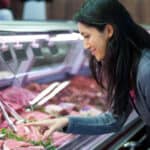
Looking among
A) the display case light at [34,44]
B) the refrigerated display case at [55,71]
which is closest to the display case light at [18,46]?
the refrigerated display case at [55,71]

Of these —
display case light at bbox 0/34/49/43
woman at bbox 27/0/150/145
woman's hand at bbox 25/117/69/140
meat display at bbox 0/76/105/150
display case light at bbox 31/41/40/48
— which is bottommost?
meat display at bbox 0/76/105/150

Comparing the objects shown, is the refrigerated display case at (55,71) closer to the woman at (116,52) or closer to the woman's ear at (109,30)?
the woman at (116,52)

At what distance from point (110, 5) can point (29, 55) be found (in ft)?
4.96

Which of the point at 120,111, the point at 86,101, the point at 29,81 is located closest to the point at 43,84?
the point at 29,81

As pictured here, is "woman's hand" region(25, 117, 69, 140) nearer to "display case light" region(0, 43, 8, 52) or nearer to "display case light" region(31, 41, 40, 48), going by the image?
"display case light" region(0, 43, 8, 52)

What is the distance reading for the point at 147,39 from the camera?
1.90m

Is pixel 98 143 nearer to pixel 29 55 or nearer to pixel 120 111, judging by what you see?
pixel 120 111

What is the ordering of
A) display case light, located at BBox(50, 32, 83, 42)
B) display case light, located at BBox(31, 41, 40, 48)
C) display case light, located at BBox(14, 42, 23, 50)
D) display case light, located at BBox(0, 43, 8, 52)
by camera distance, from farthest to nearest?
display case light, located at BBox(50, 32, 83, 42), display case light, located at BBox(31, 41, 40, 48), display case light, located at BBox(14, 42, 23, 50), display case light, located at BBox(0, 43, 8, 52)

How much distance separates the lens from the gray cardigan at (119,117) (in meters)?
1.78

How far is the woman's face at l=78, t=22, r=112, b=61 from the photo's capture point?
1.80 m

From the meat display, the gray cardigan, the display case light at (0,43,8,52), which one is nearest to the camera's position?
the gray cardigan

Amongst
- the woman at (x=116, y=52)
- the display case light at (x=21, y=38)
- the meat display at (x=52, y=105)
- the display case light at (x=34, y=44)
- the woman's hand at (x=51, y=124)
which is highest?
the woman at (x=116, y=52)

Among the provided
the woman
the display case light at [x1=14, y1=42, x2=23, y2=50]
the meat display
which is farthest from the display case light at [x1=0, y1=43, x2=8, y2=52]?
the woman

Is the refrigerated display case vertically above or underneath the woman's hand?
underneath
